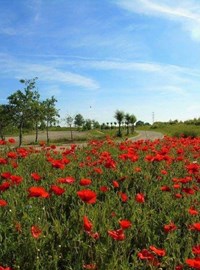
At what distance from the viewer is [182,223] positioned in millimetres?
4621

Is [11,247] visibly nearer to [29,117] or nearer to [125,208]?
[125,208]

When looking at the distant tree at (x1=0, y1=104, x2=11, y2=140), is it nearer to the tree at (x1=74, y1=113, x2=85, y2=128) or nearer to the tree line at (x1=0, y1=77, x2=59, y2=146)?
the tree line at (x1=0, y1=77, x2=59, y2=146)

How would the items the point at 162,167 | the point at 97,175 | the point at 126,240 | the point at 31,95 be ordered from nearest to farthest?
the point at 126,240
the point at 97,175
the point at 162,167
the point at 31,95

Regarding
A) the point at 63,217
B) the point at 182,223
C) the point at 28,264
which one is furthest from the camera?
the point at 182,223

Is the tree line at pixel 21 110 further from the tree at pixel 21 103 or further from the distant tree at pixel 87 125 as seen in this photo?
the distant tree at pixel 87 125

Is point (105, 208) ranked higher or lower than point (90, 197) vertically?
lower

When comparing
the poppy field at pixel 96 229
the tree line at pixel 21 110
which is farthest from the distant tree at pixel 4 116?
the poppy field at pixel 96 229

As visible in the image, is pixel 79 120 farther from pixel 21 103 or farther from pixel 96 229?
pixel 96 229

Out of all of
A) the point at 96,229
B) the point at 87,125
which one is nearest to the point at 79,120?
the point at 87,125

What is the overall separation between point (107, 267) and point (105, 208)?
1.18 metres

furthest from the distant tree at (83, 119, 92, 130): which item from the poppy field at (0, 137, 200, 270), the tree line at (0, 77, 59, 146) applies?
the poppy field at (0, 137, 200, 270)

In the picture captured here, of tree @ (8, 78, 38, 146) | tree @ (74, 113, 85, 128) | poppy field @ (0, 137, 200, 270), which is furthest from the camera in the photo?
tree @ (74, 113, 85, 128)

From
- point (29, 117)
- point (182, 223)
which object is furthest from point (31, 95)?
point (182, 223)

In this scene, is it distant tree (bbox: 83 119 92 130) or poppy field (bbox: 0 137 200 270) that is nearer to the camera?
poppy field (bbox: 0 137 200 270)
